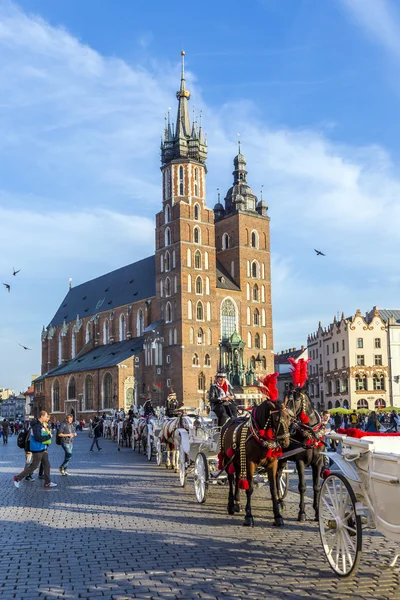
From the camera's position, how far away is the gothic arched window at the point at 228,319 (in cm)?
6456

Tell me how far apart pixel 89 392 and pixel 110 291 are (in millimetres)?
14987

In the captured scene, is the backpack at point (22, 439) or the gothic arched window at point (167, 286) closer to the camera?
the backpack at point (22, 439)

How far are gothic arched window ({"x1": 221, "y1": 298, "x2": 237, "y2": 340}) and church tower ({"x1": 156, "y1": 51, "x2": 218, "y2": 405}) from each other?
194cm

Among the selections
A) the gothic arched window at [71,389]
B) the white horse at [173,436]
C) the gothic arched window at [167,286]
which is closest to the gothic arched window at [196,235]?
the gothic arched window at [167,286]

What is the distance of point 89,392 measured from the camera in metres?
70.0

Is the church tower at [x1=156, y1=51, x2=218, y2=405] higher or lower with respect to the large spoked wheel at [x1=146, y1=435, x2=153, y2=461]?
higher

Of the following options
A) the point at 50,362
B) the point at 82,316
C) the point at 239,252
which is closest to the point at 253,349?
the point at 239,252

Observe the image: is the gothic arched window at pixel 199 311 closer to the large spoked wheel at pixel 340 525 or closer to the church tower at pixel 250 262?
the church tower at pixel 250 262

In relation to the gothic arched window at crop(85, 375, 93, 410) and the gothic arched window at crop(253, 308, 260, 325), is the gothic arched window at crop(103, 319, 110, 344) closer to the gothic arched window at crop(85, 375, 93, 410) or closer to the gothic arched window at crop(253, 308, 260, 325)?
the gothic arched window at crop(85, 375, 93, 410)

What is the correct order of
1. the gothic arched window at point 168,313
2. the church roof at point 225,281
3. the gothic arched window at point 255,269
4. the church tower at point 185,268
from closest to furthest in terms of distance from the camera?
the church tower at point 185,268
the gothic arched window at point 168,313
the church roof at point 225,281
the gothic arched window at point 255,269

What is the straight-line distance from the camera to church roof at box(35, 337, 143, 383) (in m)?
65.7

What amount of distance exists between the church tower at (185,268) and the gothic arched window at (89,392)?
1111 centimetres


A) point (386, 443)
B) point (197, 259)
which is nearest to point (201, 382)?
point (197, 259)

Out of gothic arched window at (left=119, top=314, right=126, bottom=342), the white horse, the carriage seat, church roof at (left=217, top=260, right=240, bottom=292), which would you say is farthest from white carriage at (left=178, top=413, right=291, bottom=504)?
gothic arched window at (left=119, top=314, right=126, bottom=342)
